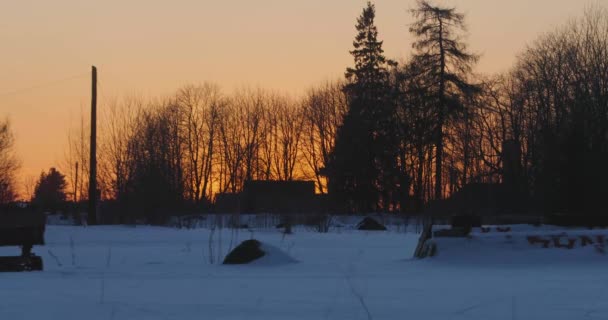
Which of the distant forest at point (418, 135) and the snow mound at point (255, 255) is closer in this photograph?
the snow mound at point (255, 255)

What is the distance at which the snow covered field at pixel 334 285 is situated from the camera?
272 inches

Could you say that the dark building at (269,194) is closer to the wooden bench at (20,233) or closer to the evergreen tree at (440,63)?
the evergreen tree at (440,63)

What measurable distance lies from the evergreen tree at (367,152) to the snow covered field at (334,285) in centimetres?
4211

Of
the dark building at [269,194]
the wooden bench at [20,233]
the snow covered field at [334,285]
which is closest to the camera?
the snow covered field at [334,285]

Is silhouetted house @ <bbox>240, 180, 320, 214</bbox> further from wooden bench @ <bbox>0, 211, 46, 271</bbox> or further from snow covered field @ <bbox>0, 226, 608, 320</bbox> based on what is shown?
wooden bench @ <bbox>0, 211, 46, 271</bbox>

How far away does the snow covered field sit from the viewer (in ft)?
22.7

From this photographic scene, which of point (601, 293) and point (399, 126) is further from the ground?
point (399, 126)

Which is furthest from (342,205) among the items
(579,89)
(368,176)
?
(579,89)

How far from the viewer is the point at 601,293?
309 inches

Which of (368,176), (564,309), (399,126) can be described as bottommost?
(564,309)

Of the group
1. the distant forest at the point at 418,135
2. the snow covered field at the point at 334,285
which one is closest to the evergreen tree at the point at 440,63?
the distant forest at the point at 418,135

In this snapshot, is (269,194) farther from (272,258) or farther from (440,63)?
(272,258)

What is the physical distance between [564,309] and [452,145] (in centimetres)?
4779

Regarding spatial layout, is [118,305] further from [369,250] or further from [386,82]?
[386,82]
